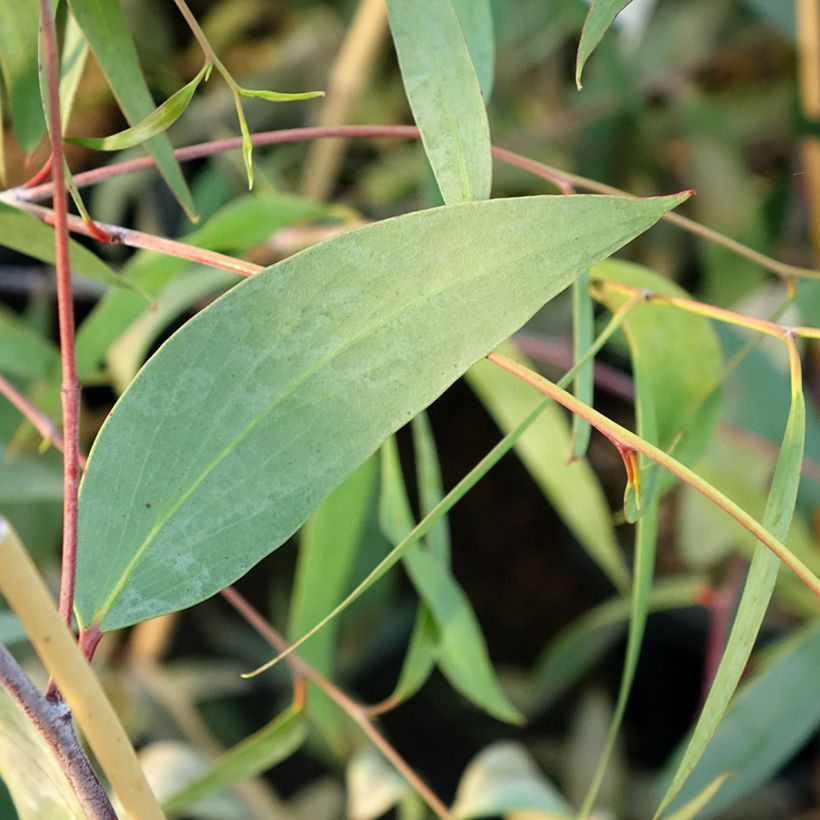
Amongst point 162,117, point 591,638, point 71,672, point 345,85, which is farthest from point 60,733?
point 345,85

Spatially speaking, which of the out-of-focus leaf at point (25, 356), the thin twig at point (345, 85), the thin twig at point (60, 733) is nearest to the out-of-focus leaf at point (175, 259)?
the out-of-focus leaf at point (25, 356)

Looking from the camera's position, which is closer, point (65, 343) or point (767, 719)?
point (65, 343)

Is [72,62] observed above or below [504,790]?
above

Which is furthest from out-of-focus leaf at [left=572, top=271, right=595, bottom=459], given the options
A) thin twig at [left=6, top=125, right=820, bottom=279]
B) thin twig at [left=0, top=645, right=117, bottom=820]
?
thin twig at [left=0, top=645, right=117, bottom=820]

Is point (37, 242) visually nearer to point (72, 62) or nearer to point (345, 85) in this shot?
point (72, 62)

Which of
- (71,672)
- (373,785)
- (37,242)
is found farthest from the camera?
(373,785)

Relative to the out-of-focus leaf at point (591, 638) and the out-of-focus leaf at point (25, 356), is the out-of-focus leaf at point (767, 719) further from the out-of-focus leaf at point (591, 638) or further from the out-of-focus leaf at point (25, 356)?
the out-of-focus leaf at point (25, 356)

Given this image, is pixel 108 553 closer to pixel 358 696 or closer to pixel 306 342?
pixel 306 342

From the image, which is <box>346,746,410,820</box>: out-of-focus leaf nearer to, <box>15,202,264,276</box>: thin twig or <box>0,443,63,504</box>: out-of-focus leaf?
<box>0,443,63,504</box>: out-of-focus leaf
